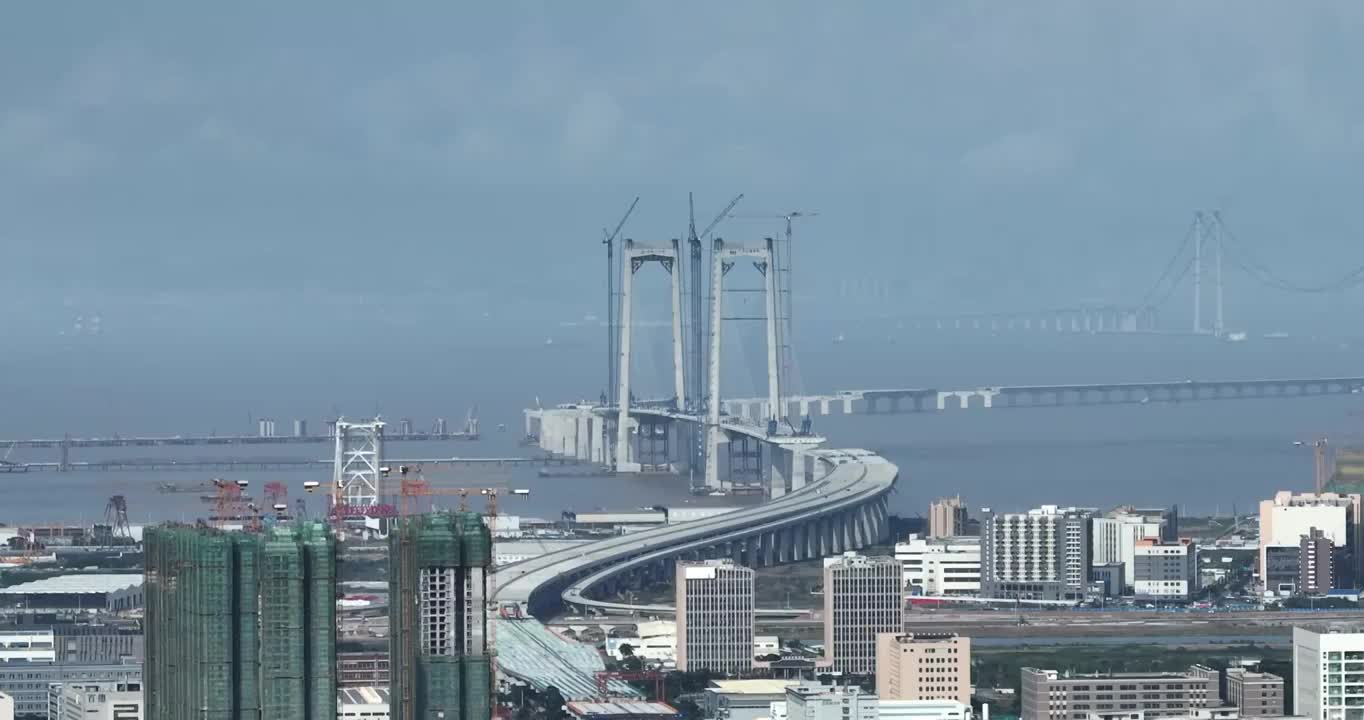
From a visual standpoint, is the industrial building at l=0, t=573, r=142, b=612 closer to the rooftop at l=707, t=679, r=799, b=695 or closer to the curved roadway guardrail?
the curved roadway guardrail

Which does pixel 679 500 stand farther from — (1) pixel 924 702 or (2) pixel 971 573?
(1) pixel 924 702

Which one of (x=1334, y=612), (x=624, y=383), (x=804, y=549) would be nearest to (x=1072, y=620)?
(x=1334, y=612)

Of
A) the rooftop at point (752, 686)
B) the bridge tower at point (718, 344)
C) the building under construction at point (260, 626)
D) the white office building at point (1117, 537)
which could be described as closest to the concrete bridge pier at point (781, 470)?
the bridge tower at point (718, 344)

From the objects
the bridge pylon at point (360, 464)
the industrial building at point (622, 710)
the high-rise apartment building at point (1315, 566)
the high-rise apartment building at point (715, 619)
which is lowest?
the industrial building at point (622, 710)

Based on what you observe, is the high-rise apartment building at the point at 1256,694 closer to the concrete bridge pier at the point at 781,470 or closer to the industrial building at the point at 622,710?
the industrial building at the point at 622,710

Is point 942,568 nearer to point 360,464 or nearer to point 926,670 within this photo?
point 926,670

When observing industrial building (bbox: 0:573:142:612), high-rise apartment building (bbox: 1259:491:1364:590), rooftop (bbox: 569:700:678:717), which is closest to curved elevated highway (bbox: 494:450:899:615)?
industrial building (bbox: 0:573:142:612)
